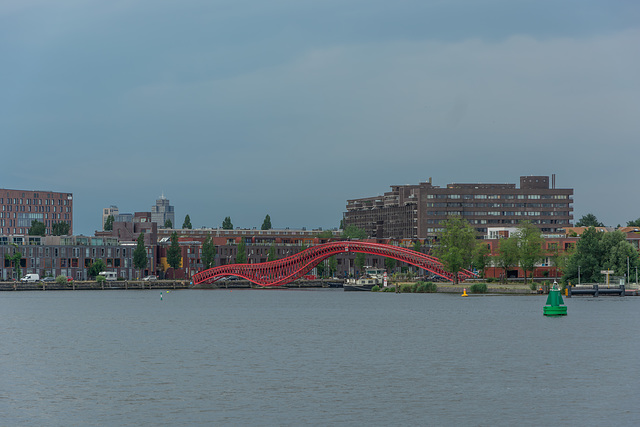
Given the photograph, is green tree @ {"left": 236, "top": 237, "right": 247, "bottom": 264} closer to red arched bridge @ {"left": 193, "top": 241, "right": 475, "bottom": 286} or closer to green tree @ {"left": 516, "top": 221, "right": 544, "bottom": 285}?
red arched bridge @ {"left": 193, "top": 241, "right": 475, "bottom": 286}

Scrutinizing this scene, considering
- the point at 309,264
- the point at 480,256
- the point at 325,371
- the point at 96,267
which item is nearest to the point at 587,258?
the point at 480,256

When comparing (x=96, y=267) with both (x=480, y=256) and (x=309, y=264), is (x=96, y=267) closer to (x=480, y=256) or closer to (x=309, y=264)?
(x=309, y=264)

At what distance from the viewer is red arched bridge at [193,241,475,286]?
138 meters

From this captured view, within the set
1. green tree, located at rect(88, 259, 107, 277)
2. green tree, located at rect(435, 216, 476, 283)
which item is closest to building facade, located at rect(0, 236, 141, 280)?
green tree, located at rect(88, 259, 107, 277)

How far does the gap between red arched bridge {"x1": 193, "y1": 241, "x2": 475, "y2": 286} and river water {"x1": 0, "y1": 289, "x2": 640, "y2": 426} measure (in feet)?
181

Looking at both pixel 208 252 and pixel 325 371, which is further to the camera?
pixel 208 252

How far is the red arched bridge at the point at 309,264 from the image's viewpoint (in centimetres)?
13825

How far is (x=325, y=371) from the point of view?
45.0 meters

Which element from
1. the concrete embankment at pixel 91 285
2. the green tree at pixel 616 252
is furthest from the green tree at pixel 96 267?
the green tree at pixel 616 252

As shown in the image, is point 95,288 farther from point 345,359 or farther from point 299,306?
point 345,359

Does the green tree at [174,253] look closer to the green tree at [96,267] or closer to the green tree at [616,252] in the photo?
the green tree at [96,267]

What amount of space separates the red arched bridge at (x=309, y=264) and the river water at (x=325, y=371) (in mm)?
55163

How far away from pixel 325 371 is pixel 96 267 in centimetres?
13600

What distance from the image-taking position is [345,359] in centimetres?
4994
